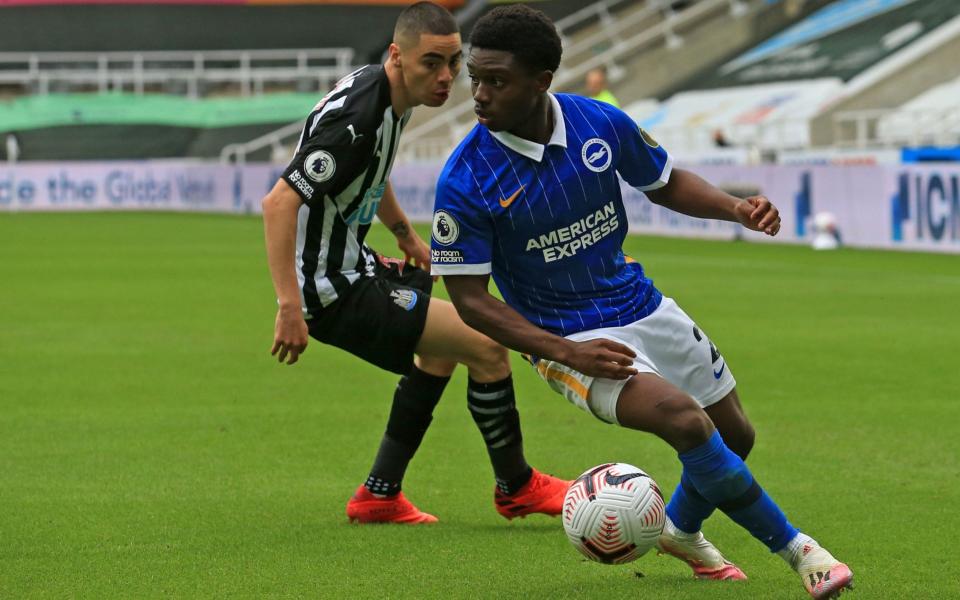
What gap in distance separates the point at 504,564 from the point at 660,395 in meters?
1.09

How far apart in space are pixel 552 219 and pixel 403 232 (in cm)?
189

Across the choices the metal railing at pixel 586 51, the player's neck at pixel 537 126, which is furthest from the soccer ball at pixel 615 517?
the metal railing at pixel 586 51

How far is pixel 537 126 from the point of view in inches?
201

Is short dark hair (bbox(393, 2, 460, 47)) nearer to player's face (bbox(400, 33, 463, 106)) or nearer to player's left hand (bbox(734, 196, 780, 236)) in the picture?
player's face (bbox(400, 33, 463, 106))

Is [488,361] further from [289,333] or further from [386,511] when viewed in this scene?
[289,333]

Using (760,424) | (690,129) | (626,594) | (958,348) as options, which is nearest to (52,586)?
(626,594)

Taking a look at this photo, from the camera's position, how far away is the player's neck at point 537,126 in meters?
5.07

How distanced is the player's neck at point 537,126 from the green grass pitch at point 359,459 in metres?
1.50

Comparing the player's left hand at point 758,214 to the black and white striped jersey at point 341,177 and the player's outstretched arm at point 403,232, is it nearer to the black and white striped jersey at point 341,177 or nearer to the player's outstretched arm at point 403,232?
the black and white striped jersey at point 341,177

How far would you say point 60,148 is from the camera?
49.1 m

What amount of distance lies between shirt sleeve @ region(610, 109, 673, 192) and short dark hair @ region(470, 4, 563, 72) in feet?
1.48

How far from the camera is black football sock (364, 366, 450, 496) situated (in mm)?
6516

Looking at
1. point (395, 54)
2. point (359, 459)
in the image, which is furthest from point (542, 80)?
point (359, 459)

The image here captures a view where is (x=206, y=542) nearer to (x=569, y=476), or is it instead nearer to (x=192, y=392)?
(x=569, y=476)
